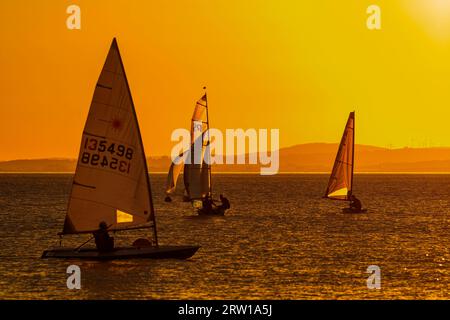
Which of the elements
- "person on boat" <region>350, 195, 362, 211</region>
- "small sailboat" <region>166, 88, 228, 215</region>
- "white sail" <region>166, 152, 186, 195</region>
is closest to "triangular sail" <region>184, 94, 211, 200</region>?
"small sailboat" <region>166, 88, 228, 215</region>

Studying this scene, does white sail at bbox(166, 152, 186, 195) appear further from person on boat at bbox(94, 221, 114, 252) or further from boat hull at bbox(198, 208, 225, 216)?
person on boat at bbox(94, 221, 114, 252)

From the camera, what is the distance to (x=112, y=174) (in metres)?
52.8

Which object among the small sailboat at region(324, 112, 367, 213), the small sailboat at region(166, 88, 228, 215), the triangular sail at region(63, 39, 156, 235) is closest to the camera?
the triangular sail at region(63, 39, 156, 235)

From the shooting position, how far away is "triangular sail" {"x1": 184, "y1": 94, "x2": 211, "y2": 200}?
96.8 meters

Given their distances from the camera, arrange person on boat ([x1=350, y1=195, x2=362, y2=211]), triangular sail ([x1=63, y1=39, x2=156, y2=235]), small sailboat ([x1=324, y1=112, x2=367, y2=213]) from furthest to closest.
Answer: person on boat ([x1=350, y1=195, x2=362, y2=211]) → small sailboat ([x1=324, y1=112, x2=367, y2=213]) → triangular sail ([x1=63, y1=39, x2=156, y2=235])

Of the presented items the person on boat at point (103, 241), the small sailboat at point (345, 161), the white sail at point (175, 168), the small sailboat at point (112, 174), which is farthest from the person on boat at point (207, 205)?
the person on boat at point (103, 241)

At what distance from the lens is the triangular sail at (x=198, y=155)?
96.8 metres

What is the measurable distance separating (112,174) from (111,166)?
1.46 ft

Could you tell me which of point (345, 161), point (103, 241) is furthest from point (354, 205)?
point (103, 241)

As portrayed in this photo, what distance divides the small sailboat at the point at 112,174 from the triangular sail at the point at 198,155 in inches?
1695

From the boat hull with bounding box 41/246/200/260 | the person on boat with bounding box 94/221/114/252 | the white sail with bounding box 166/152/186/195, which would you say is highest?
the white sail with bounding box 166/152/186/195

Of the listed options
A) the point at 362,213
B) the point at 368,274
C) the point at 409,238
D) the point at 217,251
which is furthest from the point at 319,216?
the point at 368,274
